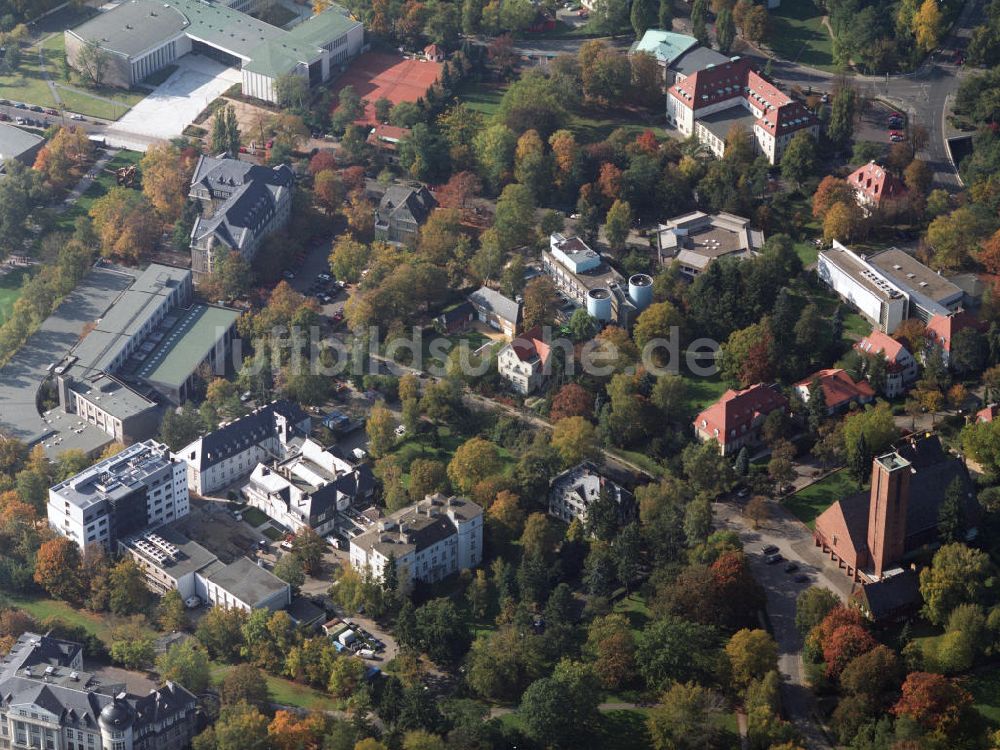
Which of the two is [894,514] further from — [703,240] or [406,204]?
[406,204]

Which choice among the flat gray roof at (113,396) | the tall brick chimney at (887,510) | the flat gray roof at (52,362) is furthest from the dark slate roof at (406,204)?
the tall brick chimney at (887,510)

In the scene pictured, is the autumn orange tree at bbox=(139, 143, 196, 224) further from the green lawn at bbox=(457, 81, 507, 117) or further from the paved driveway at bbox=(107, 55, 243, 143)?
the green lawn at bbox=(457, 81, 507, 117)

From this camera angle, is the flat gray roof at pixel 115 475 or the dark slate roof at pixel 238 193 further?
the dark slate roof at pixel 238 193

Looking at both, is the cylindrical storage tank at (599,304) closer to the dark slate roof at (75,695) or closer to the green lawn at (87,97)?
the dark slate roof at (75,695)

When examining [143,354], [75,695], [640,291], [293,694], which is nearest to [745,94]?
[640,291]

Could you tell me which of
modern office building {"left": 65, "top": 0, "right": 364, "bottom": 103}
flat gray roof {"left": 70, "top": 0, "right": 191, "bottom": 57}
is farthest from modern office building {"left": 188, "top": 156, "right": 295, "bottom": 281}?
flat gray roof {"left": 70, "top": 0, "right": 191, "bottom": 57}

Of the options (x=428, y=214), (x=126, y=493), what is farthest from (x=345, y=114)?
(x=126, y=493)

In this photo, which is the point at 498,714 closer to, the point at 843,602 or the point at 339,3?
the point at 843,602
